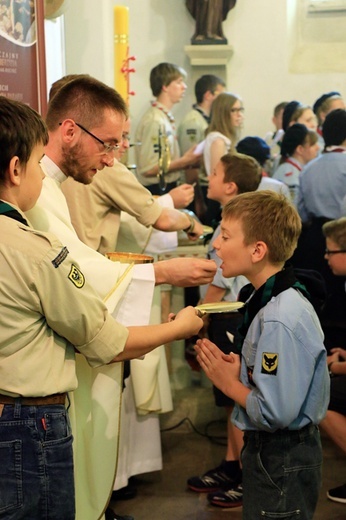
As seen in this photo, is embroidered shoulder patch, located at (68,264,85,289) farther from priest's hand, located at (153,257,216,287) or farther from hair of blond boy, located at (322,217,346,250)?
hair of blond boy, located at (322,217,346,250)

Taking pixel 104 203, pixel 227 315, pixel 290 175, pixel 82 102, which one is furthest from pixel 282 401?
pixel 290 175

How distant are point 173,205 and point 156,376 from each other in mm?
840

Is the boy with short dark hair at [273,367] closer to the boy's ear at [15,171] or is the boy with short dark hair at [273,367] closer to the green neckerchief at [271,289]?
the green neckerchief at [271,289]

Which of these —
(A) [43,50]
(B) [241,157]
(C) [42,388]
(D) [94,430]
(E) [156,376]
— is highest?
(A) [43,50]

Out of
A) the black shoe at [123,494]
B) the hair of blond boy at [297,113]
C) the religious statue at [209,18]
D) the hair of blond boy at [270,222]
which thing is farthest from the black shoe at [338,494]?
the religious statue at [209,18]

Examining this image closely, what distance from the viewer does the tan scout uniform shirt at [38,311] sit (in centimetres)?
194

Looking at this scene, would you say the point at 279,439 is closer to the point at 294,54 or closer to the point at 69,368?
the point at 69,368

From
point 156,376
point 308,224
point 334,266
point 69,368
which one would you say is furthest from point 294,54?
point 69,368

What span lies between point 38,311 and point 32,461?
0.38 metres

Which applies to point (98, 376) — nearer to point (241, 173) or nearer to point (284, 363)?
point (284, 363)

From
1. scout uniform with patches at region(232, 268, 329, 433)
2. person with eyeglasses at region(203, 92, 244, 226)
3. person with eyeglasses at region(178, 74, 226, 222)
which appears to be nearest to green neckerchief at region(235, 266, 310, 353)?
scout uniform with patches at region(232, 268, 329, 433)

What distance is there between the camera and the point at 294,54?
9.66m

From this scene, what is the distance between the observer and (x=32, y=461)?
2.03 meters

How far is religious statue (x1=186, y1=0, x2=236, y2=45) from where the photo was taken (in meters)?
9.17
